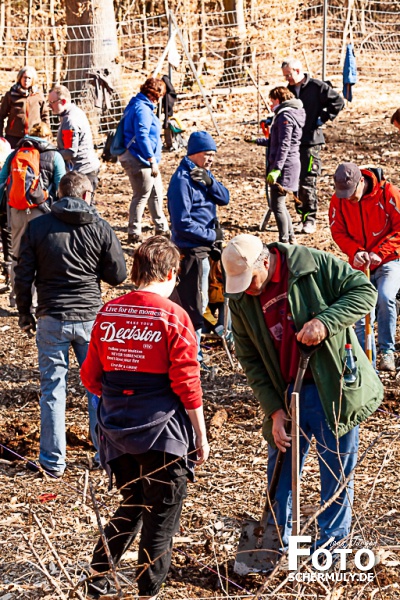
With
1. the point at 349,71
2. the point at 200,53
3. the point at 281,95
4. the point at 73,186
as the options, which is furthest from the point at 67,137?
the point at 200,53

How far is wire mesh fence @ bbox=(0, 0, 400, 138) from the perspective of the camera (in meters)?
16.4

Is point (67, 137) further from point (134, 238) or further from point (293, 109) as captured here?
point (293, 109)

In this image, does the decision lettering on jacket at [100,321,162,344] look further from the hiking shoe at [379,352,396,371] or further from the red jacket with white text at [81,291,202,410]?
the hiking shoe at [379,352,396,371]

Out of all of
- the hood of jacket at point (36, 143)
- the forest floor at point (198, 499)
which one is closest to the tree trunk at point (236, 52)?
the forest floor at point (198, 499)

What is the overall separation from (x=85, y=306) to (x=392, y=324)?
2.72m

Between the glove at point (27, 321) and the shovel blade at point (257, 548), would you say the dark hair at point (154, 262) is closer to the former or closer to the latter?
the shovel blade at point (257, 548)

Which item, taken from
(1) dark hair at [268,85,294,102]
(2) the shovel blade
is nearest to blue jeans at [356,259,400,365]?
(2) the shovel blade

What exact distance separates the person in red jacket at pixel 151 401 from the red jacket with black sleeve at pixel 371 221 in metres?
2.88

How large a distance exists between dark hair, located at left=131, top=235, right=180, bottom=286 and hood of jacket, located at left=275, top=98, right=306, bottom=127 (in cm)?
599

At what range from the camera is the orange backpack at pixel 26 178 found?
838 cm

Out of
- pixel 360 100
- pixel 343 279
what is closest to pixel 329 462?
pixel 343 279

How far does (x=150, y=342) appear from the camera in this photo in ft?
13.9

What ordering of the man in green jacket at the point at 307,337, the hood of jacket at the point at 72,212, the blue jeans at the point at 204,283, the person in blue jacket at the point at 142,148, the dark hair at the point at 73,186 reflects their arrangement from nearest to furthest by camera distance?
the man in green jacket at the point at 307,337, the hood of jacket at the point at 72,212, the dark hair at the point at 73,186, the blue jeans at the point at 204,283, the person in blue jacket at the point at 142,148

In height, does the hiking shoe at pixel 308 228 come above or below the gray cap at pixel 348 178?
below
